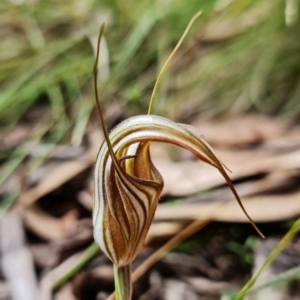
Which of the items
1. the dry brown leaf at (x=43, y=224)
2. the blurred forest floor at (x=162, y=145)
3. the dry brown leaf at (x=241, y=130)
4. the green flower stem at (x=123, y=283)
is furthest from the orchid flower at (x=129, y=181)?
the dry brown leaf at (x=241, y=130)

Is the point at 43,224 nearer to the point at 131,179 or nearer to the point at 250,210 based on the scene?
the point at 250,210

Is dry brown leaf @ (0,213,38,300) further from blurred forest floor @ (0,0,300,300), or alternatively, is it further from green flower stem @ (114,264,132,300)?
green flower stem @ (114,264,132,300)

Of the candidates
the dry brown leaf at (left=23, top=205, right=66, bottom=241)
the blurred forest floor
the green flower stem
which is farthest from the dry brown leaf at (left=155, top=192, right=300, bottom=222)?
the green flower stem

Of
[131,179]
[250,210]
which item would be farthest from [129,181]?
[250,210]

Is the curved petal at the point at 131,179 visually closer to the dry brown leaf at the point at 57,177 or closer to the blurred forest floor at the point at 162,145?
the blurred forest floor at the point at 162,145

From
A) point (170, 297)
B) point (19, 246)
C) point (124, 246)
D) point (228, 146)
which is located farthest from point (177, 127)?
point (228, 146)
